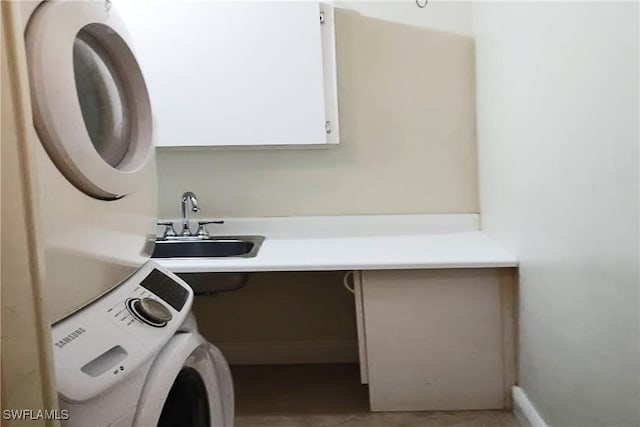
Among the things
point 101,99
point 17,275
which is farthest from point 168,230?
point 17,275

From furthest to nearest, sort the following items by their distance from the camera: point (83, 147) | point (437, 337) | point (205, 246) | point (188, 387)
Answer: point (205, 246) < point (437, 337) < point (188, 387) < point (83, 147)

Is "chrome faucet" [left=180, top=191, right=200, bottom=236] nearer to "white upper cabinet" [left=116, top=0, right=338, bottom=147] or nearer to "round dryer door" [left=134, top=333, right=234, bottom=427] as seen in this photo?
"white upper cabinet" [left=116, top=0, right=338, bottom=147]

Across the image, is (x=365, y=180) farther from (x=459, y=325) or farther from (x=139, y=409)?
(x=139, y=409)

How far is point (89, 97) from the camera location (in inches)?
48.9

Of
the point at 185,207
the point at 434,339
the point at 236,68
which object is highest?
the point at 236,68

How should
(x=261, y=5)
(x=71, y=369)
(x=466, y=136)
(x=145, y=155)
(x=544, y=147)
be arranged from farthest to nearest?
(x=466, y=136) → (x=261, y=5) → (x=544, y=147) → (x=145, y=155) → (x=71, y=369)

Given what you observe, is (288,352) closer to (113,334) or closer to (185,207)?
(185,207)

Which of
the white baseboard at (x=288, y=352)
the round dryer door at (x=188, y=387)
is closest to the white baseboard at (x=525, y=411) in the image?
the white baseboard at (x=288, y=352)

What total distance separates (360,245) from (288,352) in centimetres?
75

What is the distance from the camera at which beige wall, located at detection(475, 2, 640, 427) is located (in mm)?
1273

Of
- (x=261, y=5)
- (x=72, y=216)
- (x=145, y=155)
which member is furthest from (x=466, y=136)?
(x=72, y=216)

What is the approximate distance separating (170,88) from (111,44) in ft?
3.69

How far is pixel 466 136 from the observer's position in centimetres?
264

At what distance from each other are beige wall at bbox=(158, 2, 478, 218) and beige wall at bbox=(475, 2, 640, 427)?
1.16 feet
